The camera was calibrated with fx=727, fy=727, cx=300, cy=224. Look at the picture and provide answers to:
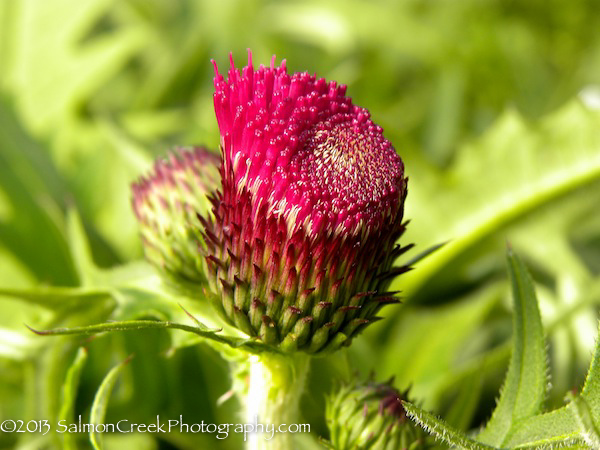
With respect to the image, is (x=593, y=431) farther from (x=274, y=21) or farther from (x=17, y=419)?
(x=274, y=21)

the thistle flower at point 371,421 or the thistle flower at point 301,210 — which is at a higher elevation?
the thistle flower at point 301,210

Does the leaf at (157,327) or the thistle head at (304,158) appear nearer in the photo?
the leaf at (157,327)

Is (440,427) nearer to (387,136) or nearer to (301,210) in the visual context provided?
(301,210)

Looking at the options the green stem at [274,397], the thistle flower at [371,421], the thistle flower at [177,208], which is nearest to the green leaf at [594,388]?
the thistle flower at [371,421]

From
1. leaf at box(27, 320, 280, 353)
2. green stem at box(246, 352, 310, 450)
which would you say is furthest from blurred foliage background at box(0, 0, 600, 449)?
leaf at box(27, 320, 280, 353)

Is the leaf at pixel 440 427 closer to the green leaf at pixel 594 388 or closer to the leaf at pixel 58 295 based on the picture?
the green leaf at pixel 594 388

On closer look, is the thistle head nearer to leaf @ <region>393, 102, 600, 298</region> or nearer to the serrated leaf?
the serrated leaf
